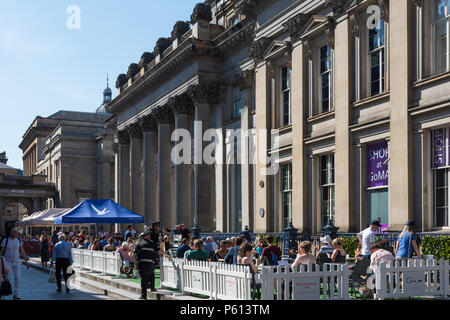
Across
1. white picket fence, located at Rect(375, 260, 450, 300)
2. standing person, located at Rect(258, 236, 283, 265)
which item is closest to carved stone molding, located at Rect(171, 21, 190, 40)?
standing person, located at Rect(258, 236, 283, 265)

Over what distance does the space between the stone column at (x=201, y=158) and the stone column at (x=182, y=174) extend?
2.37 m

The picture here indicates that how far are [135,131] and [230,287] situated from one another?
37.5 m

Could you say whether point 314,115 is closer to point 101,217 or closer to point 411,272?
point 101,217

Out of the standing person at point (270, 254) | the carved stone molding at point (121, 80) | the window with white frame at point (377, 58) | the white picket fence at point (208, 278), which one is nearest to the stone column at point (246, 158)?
the window with white frame at point (377, 58)

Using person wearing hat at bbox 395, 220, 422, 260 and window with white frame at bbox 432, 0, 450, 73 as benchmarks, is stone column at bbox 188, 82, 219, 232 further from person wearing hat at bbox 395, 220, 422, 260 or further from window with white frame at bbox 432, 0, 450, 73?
person wearing hat at bbox 395, 220, 422, 260

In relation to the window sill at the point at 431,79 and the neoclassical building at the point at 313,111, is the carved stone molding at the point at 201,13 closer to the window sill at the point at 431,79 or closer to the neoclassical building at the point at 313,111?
the neoclassical building at the point at 313,111

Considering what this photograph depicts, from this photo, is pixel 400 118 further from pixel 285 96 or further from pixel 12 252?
pixel 12 252

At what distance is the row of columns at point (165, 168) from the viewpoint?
3784 cm

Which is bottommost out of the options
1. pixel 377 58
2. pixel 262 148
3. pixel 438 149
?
pixel 438 149

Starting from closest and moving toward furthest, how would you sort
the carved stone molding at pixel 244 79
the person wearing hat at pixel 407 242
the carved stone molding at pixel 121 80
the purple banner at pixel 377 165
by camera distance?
1. the person wearing hat at pixel 407 242
2. the purple banner at pixel 377 165
3. the carved stone molding at pixel 244 79
4. the carved stone molding at pixel 121 80

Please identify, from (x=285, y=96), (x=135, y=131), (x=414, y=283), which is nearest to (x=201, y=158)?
(x=285, y=96)

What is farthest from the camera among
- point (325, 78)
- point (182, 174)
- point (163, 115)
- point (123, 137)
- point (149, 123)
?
point (123, 137)

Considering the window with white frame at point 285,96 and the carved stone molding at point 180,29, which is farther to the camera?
the carved stone molding at point 180,29

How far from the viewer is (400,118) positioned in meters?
20.3
